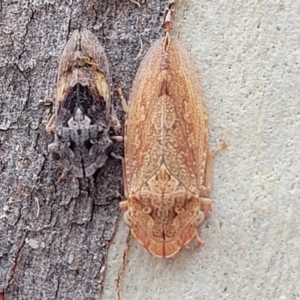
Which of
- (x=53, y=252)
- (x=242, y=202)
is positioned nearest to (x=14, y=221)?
(x=53, y=252)

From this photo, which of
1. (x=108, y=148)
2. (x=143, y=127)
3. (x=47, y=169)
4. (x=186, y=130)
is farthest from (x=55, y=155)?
(x=186, y=130)

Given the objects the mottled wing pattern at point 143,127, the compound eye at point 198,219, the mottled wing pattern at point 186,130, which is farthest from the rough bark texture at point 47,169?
the compound eye at point 198,219

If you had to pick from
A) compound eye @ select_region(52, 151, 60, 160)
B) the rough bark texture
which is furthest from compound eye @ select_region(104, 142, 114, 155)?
compound eye @ select_region(52, 151, 60, 160)

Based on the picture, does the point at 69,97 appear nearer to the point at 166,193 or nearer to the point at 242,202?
the point at 166,193

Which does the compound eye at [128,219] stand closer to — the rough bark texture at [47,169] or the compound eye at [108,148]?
the rough bark texture at [47,169]

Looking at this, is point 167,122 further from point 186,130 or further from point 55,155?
point 55,155

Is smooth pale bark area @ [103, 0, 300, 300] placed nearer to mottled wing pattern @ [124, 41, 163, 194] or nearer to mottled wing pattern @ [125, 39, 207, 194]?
mottled wing pattern @ [125, 39, 207, 194]
